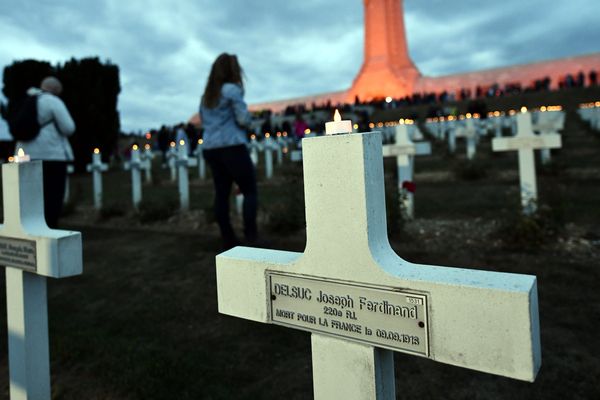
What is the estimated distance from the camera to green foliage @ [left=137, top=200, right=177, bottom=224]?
5.87 metres

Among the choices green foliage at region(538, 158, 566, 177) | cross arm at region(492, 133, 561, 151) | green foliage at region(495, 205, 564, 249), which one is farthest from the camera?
green foliage at region(538, 158, 566, 177)

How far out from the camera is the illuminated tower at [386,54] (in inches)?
1495

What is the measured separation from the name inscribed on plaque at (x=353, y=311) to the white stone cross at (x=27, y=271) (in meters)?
0.95

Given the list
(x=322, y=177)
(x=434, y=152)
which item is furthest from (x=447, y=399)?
(x=434, y=152)

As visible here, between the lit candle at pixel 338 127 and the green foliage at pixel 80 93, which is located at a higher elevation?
the green foliage at pixel 80 93

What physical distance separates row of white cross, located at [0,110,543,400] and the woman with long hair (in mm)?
2320

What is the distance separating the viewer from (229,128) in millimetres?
3600

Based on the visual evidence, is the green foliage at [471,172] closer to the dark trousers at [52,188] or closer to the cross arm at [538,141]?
the cross arm at [538,141]

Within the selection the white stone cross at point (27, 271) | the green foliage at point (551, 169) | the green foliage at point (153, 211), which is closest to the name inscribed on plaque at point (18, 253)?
the white stone cross at point (27, 271)

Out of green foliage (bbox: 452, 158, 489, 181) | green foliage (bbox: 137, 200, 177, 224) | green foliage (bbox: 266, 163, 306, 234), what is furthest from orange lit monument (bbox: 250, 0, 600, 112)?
green foliage (bbox: 266, 163, 306, 234)

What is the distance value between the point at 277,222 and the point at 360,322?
351 centimetres

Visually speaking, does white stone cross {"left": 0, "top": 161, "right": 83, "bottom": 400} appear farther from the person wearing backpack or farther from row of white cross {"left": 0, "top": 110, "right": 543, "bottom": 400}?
the person wearing backpack

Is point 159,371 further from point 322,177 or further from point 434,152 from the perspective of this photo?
point 434,152

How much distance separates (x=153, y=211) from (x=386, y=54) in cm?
3667
